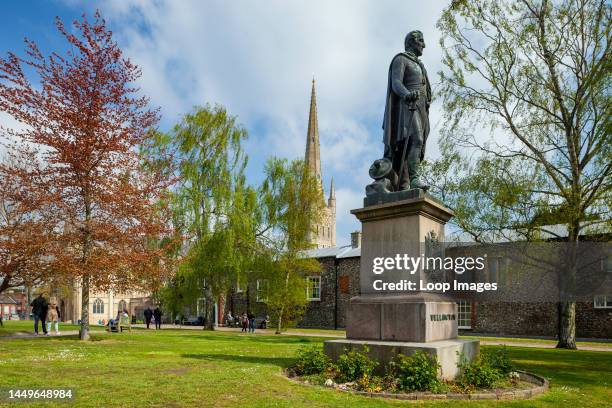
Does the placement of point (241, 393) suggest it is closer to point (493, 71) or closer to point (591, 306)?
point (493, 71)

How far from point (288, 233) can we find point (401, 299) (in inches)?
881

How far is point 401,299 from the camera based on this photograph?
342 inches

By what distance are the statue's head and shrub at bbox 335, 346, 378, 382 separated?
6.06 meters

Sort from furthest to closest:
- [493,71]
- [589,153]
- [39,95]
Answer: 1. [493,71]
2. [589,153]
3. [39,95]

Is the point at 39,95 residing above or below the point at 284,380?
above

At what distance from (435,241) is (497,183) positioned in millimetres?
13429

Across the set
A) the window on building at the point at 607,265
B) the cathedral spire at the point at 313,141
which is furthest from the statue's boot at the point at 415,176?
the cathedral spire at the point at 313,141

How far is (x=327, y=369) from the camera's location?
8797mm

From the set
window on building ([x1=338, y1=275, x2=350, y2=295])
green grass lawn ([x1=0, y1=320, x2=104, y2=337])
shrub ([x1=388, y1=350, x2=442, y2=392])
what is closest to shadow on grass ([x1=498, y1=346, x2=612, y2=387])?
shrub ([x1=388, y1=350, x2=442, y2=392])

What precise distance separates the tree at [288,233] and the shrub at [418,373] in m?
21.6

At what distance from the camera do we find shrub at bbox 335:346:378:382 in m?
8.09

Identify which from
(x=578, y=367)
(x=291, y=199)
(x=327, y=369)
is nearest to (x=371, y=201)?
(x=327, y=369)

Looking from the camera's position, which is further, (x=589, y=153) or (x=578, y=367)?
(x=589, y=153)

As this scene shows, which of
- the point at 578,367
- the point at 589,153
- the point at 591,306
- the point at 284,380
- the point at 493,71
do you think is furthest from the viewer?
the point at 591,306
